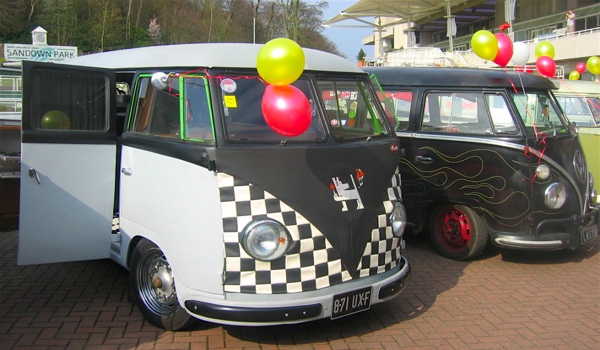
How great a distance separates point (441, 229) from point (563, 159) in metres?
1.62

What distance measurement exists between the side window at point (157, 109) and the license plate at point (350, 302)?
174 centimetres

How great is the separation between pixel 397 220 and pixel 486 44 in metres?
3.28

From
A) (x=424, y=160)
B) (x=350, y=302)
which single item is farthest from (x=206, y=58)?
(x=424, y=160)

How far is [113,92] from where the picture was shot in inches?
205

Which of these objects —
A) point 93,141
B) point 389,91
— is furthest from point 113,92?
point 389,91

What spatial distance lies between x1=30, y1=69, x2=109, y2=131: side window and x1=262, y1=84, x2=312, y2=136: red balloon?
192 centimetres

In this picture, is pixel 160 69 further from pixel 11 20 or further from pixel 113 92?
pixel 11 20

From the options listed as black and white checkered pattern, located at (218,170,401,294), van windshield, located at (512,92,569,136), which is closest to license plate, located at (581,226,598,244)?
van windshield, located at (512,92,569,136)

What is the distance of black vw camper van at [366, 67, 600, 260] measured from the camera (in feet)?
21.0

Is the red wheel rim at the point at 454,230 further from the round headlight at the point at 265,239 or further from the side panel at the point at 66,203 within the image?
the side panel at the point at 66,203

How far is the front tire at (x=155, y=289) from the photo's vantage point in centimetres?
455

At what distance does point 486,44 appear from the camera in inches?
276

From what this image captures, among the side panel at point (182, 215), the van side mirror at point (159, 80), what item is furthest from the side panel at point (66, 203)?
the van side mirror at point (159, 80)

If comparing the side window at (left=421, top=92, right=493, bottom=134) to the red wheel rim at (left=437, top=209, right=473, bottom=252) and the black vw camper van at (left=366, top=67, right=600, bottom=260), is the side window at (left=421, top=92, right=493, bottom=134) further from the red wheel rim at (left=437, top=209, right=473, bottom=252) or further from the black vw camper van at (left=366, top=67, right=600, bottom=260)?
the red wheel rim at (left=437, top=209, right=473, bottom=252)
